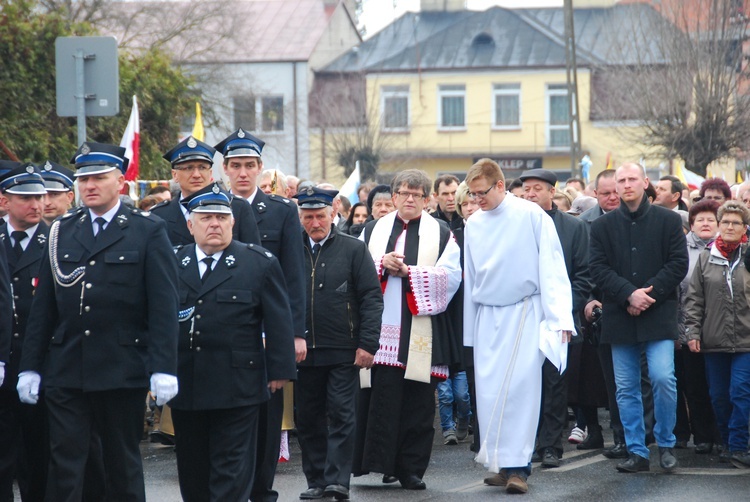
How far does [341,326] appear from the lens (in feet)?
29.5

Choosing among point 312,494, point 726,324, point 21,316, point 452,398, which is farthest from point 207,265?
point 452,398

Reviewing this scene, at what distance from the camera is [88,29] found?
2200 centimetres

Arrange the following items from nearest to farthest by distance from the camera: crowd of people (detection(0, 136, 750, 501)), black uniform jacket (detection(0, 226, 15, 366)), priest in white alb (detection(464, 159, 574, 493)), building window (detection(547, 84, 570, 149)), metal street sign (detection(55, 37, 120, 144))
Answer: crowd of people (detection(0, 136, 750, 501)), black uniform jacket (detection(0, 226, 15, 366)), priest in white alb (detection(464, 159, 574, 493)), metal street sign (detection(55, 37, 120, 144)), building window (detection(547, 84, 570, 149))

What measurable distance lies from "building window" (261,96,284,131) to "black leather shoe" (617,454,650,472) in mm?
44799

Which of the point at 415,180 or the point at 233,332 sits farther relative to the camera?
the point at 415,180

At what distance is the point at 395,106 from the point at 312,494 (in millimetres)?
47595

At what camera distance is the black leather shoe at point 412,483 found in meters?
9.16

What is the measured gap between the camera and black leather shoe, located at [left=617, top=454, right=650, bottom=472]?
31.7ft

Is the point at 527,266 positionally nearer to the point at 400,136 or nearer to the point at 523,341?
the point at 523,341

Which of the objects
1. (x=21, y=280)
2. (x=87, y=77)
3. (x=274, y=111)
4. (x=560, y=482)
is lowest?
(x=560, y=482)

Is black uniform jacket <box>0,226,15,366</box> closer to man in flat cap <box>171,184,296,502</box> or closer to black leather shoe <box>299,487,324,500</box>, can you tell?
man in flat cap <box>171,184,296,502</box>

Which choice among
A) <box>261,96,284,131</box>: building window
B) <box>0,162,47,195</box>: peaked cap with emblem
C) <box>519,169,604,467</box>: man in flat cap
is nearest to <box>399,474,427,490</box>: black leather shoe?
<box>519,169,604,467</box>: man in flat cap

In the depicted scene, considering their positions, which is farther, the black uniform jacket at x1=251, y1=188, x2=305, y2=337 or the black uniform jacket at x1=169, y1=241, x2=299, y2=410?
the black uniform jacket at x1=251, y1=188, x2=305, y2=337

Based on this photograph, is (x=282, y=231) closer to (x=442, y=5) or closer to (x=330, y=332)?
(x=330, y=332)
